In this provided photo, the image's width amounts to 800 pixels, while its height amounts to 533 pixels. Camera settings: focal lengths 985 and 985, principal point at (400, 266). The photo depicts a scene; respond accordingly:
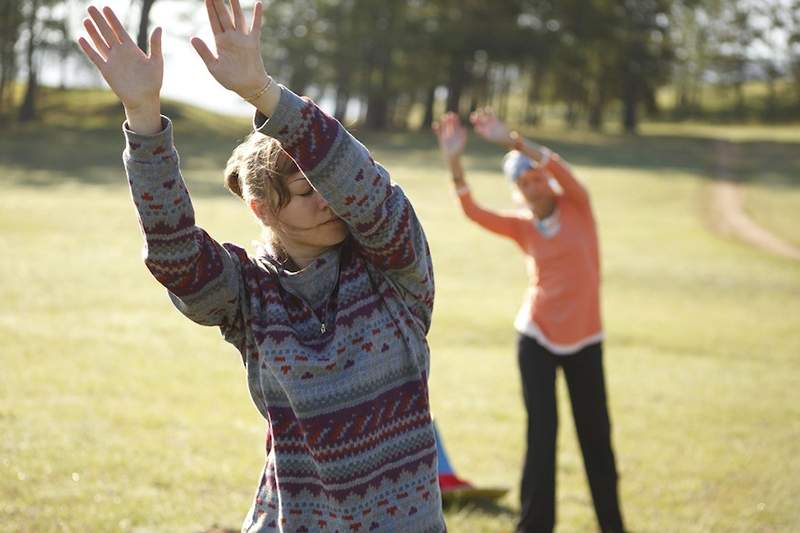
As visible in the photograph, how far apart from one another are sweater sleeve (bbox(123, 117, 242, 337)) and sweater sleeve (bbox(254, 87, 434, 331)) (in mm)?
254

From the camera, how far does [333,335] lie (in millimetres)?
2561

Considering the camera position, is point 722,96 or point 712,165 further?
point 722,96

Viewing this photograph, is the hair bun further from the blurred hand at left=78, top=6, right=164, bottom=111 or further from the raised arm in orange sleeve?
the raised arm in orange sleeve

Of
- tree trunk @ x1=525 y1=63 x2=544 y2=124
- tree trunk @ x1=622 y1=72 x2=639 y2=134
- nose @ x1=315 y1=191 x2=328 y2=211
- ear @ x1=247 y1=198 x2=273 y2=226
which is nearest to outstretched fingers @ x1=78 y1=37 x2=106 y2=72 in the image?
ear @ x1=247 y1=198 x2=273 y2=226

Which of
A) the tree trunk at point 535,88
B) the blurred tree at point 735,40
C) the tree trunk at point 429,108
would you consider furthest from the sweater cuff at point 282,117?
the blurred tree at point 735,40

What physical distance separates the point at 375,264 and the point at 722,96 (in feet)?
300

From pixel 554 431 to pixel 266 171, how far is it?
143 inches

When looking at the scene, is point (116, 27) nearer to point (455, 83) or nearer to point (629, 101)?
point (455, 83)

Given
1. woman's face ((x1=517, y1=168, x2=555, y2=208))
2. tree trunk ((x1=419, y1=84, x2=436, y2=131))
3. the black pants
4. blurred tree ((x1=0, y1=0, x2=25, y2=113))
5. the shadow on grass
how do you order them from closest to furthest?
the black pants < woman's face ((x1=517, y1=168, x2=555, y2=208)) < the shadow on grass < blurred tree ((x1=0, y1=0, x2=25, y2=113)) < tree trunk ((x1=419, y1=84, x2=436, y2=131))

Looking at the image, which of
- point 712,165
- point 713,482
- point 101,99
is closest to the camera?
point 713,482

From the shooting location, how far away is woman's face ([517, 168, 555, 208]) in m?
6.05

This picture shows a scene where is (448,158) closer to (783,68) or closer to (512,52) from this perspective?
(512,52)

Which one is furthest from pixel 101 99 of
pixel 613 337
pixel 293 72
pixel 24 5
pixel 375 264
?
pixel 375 264

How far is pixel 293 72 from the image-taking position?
5431cm
